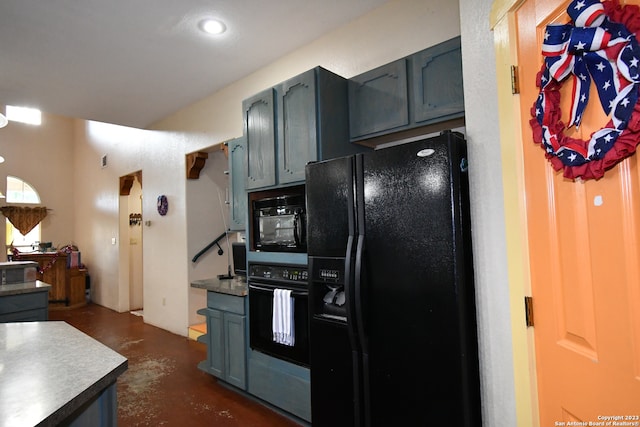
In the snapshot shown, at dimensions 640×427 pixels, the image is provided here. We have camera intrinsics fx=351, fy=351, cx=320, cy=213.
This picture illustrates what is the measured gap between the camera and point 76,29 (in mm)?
2730

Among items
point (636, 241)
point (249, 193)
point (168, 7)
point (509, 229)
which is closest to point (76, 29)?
point (168, 7)

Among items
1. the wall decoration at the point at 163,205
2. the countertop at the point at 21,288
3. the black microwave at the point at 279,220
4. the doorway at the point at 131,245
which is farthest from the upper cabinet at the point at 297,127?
the doorway at the point at 131,245

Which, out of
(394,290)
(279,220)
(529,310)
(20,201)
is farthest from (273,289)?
(20,201)

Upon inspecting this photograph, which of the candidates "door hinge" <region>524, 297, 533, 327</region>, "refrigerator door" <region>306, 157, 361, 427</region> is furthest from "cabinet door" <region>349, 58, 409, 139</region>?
"door hinge" <region>524, 297, 533, 327</region>

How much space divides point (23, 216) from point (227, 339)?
684 centimetres

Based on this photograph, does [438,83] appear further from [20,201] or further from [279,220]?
[20,201]

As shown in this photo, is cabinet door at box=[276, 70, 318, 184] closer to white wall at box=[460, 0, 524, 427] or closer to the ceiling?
the ceiling

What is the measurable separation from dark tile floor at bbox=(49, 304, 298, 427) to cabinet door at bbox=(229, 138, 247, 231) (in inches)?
56.2

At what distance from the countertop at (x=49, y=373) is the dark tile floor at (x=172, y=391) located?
4.38 ft

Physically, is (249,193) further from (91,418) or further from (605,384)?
(605,384)

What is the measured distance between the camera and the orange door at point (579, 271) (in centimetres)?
88

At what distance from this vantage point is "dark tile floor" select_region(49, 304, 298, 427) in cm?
253

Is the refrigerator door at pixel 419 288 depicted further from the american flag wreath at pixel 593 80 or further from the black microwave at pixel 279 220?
the black microwave at pixel 279 220

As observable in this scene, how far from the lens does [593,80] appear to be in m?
0.92
